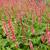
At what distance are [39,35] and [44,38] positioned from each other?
542 mm

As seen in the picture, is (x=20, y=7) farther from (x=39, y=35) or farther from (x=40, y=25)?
(x=39, y=35)

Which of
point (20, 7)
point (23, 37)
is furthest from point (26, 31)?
point (20, 7)

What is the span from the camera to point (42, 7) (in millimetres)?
4797

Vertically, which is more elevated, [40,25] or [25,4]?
[25,4]

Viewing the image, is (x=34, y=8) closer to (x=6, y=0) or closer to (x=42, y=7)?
(x=42, y=7)

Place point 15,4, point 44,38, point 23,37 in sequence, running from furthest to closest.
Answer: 1. point 15,4
2. point 23,37
3. point 44,38

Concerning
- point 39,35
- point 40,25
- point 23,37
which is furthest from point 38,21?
point 23,37

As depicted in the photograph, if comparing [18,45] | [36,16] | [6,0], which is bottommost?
[18,45]

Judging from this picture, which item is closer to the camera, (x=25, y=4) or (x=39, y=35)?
(x=39, y=35)

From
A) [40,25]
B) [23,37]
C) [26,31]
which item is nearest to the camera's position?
[23,37]

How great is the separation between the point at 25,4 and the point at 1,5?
2.04 feet

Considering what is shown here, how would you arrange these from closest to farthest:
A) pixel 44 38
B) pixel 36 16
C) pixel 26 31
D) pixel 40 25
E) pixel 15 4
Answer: pixel 44 38
pixel 26 31
pixel 40 25
pixel 36 16
pixel 15 4

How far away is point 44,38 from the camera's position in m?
3.46

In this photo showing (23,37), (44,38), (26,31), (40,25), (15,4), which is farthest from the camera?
(15,4)
